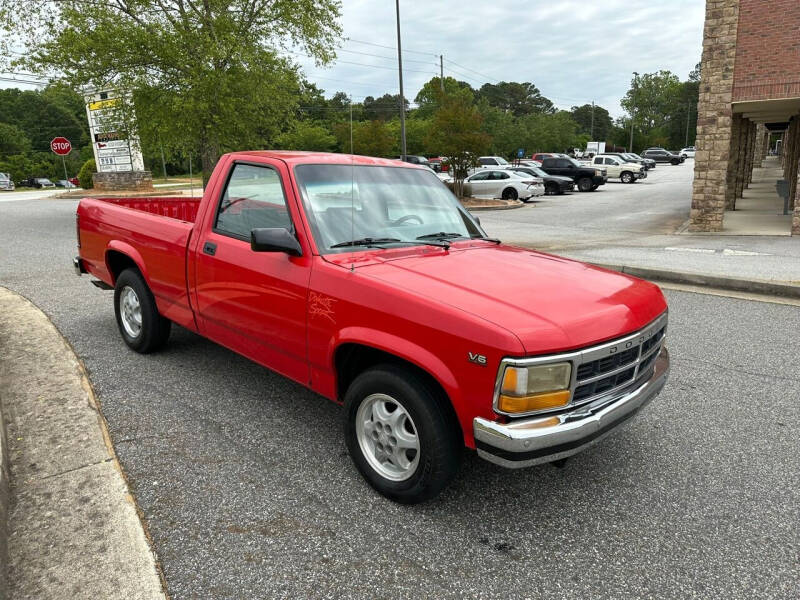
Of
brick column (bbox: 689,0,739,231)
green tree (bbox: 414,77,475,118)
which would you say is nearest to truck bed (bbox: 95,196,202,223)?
brick column (bbox: 689,0,739,231)

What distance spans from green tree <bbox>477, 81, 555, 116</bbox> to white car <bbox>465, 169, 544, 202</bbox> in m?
132

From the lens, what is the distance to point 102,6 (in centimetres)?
1761

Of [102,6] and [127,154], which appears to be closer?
[102,6]

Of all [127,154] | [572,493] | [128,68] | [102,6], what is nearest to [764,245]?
[572,493]

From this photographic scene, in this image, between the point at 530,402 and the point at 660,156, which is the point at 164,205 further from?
the point at 660,156

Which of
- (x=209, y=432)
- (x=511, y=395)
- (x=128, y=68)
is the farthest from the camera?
(x=128, y=68)

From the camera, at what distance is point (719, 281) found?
825 centimetres

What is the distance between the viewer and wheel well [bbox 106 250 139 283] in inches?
211

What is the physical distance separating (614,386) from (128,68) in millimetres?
18803

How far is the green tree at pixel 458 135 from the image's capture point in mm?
24391

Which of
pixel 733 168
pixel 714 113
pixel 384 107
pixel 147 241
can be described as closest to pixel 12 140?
pixel 384 107

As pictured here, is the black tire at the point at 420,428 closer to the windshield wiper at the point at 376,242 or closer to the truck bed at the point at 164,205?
the windshield wiper at the point at 376,242

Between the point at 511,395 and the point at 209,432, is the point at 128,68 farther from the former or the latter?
the point at 511,395

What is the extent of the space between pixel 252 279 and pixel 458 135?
22107 mm
